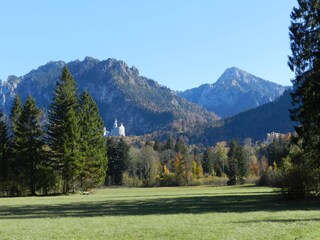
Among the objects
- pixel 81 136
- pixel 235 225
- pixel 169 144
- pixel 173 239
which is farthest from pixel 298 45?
pixel 169 144

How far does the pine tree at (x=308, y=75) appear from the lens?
34062mm

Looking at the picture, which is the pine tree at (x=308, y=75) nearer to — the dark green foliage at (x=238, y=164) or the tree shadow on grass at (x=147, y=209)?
the tree shadow on grass at (x=147, y=209)

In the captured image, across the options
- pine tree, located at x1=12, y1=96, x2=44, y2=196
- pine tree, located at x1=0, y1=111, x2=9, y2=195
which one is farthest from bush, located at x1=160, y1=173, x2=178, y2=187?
pine tree, located at x1=0, y1=111, x2=9, y2=195

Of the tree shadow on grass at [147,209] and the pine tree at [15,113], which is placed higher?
the pine tree at [15,113]

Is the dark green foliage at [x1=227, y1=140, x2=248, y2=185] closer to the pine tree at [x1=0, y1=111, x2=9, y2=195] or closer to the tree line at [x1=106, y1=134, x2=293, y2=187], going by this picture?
the tree line at [x1=106, y1=134, x2=293, y2=187]

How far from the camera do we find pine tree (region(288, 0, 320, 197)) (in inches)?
1341

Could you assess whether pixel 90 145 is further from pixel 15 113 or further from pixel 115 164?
pixel 115 164

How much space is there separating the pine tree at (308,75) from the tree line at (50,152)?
37.7 meters

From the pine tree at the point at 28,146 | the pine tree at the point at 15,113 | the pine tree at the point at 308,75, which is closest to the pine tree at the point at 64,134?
the pine tree at the point at 28,146

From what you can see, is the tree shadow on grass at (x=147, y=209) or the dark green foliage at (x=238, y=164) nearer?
the tree shadow on grass at (x=147, y=209)

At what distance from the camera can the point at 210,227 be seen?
19594mm

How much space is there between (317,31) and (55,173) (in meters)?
45.9

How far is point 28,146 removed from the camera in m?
67.7

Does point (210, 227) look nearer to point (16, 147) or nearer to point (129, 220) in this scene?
point (129, 220)
